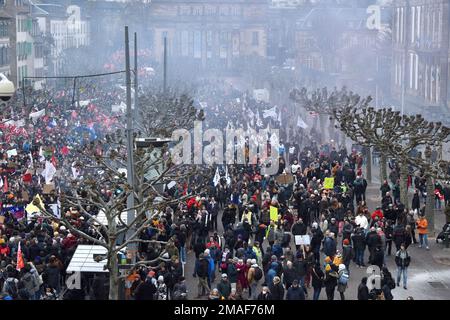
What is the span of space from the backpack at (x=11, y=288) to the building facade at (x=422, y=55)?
166 feet

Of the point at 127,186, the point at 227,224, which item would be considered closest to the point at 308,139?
the point at 227,224

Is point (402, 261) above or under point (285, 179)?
above

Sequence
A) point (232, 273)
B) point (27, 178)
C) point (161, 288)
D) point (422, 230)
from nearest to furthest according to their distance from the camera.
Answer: point (161, 288) < point (232, 273) < point (422, 230) < point (27, 178)

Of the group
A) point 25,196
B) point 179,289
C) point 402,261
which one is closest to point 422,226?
point 402,261

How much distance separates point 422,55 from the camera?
78.1 metres

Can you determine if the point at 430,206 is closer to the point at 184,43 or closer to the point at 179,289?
the point at 179,289

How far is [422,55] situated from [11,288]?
204ft

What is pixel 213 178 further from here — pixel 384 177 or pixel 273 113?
pixel 273 113

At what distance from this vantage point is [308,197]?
29.6 metres

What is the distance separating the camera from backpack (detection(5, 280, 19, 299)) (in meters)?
19.0

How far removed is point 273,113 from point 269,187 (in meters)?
20.8

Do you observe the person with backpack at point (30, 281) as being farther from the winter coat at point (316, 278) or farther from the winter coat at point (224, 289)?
the winter coat at point (316, 278)

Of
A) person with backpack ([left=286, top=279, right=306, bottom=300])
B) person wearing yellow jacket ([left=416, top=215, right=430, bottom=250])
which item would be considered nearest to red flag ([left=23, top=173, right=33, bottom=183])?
person wearing yellow jacket ([left=416, top=215, right=430, bottom=250])

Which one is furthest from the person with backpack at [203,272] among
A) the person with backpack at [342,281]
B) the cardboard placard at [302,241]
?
the cardboard placard at [302,241]
